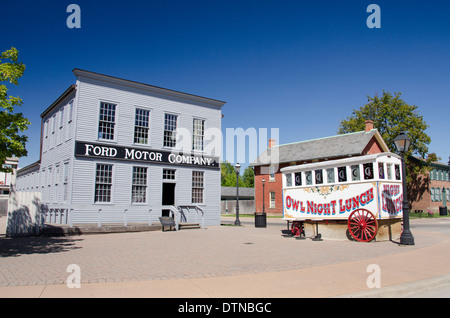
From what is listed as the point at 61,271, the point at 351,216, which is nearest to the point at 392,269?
the point at 351,216

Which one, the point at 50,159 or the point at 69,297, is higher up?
the point at 50,159

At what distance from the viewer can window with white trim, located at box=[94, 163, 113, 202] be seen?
774 inches

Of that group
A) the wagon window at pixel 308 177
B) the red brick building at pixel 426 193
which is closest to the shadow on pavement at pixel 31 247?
the wagon window at pixel 308 177

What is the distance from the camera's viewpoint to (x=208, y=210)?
23781 mm

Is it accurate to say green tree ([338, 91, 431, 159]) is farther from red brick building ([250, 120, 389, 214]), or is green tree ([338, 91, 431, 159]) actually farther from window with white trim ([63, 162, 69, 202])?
window with white trim ([63, 162, 69, 202])

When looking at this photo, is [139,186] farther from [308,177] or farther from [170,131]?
[308,177]

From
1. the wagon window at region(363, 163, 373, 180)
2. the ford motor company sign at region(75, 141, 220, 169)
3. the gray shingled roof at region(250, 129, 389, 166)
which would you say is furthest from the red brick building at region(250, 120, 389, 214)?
the wagon window at region(363, 163, 373, 180)

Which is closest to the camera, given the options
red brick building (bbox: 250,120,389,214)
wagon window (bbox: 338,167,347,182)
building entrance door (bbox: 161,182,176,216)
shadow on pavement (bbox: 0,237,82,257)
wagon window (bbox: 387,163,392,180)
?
shadow on pavement (bbox: 0,237,82,257)

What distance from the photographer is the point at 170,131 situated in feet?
75.1

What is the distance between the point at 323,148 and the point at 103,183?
96.5 feet

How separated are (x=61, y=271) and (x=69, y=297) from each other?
2446 mm

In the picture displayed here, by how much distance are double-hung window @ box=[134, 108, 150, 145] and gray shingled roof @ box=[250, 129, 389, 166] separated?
2422 centimetres

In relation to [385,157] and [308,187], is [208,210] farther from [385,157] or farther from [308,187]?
[385,157]

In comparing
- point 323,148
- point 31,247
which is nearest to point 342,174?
point 31,247
